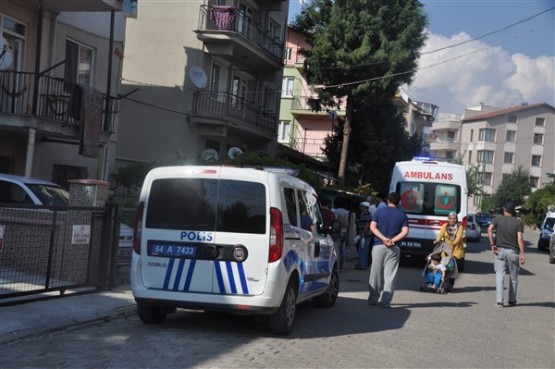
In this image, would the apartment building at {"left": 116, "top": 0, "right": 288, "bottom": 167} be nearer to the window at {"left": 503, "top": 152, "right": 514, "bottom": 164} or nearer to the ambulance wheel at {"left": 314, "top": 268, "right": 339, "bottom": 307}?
the ambulance wheel at {"left": 314, "top": 268, "right": 339, "bottom": 307}

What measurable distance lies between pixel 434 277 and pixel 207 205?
689cm

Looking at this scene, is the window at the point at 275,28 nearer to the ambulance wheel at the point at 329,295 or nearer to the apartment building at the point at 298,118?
the apartment building at the point at 298,118

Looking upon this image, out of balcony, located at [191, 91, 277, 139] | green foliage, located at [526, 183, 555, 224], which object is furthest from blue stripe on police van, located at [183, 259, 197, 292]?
green foliage, located at [526, 183, 555, 224]

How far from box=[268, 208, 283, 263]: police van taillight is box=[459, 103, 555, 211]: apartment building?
85.7 meters

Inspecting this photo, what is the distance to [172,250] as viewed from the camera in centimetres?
751

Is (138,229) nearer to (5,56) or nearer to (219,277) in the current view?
(219,277)

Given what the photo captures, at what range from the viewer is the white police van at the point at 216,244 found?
7289mm

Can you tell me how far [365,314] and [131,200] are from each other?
43.9 ft

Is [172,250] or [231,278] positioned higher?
[172,250]

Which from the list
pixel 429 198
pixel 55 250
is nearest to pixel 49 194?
pixel 55 250

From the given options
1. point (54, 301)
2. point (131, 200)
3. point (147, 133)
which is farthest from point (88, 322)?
point (147, 133)

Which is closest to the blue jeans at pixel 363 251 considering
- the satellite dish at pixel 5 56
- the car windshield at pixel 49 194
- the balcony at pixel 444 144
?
the car windshield at pixel 49 194

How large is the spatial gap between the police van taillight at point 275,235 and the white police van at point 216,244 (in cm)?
1

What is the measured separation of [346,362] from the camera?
21.9 ft
